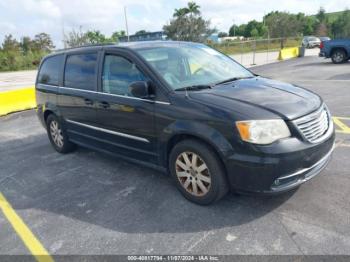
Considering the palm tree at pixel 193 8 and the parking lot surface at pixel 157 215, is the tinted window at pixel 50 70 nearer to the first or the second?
the parking lot surface at pixel 157 215

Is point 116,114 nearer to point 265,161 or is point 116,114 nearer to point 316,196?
point 265,161

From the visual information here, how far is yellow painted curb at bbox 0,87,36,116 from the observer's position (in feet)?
31.2

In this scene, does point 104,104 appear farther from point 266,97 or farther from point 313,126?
point 313,126

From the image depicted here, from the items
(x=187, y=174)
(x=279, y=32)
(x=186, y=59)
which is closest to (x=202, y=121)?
(x=187, y=174)

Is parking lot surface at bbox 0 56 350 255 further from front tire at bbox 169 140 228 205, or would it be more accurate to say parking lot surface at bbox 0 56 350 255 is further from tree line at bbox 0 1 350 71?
tree line at bbox 0 1 350 71

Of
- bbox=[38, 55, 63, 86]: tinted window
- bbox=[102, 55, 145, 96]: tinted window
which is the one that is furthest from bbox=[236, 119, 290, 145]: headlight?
bbox=[38, 55, 63, 86]: tinted window

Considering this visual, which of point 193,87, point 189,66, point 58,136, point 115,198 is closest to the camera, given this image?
point 193,87

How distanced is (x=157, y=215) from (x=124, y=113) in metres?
1.32

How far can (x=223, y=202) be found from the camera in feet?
11.5

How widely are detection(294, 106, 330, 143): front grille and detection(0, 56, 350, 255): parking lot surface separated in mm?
733

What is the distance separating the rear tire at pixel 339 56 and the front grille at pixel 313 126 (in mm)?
16282

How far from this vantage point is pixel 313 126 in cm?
315

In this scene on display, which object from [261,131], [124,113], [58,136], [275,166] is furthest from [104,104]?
[275,166]

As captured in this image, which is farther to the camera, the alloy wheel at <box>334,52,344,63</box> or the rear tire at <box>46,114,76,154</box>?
the alloy wheel at <box>334,52,344,63</box>
